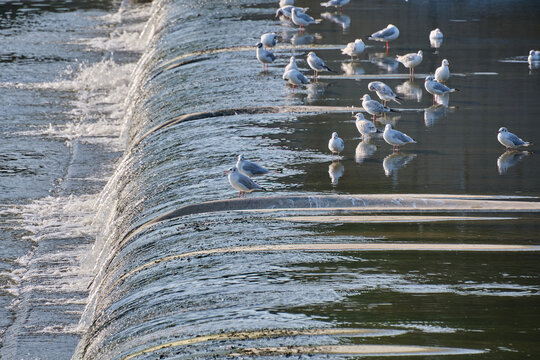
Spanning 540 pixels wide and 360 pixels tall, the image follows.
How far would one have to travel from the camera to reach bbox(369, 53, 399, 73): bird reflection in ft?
42.4

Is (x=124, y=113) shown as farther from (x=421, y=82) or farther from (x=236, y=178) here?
(x=236, y=178)

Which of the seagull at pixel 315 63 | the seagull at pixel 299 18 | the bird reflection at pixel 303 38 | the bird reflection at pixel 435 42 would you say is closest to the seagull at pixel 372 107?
the seagull at pixel 315 63

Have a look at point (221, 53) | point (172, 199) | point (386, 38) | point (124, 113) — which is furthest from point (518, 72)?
point (124, 113)

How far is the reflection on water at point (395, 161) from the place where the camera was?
28.4ft

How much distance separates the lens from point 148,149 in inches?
426

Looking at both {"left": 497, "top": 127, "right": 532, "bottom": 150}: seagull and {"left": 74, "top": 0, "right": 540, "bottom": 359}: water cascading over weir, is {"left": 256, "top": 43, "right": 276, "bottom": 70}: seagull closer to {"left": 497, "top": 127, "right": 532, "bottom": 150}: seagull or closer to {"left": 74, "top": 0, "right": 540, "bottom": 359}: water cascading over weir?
{"left": 74, "top": 0, "right": 540, "bottom": 359}: water cascading over weir

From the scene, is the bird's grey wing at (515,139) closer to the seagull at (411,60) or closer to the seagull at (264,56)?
the seagull at (411,60)

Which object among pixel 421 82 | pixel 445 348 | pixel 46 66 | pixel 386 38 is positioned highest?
pixel 46 66

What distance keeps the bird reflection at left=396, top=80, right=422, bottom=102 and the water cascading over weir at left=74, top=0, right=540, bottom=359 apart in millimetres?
1023

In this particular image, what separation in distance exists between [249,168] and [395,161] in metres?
1.37

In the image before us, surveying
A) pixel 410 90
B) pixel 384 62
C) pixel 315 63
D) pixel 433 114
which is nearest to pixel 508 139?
pixel 433 114

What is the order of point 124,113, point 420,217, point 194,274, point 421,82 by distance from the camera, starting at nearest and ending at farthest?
point 194,274 < point 420,217 < point 421,82 < point 124,113

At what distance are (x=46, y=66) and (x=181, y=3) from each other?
3230 mm

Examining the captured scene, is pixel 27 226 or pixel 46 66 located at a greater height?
pixel 46 66
